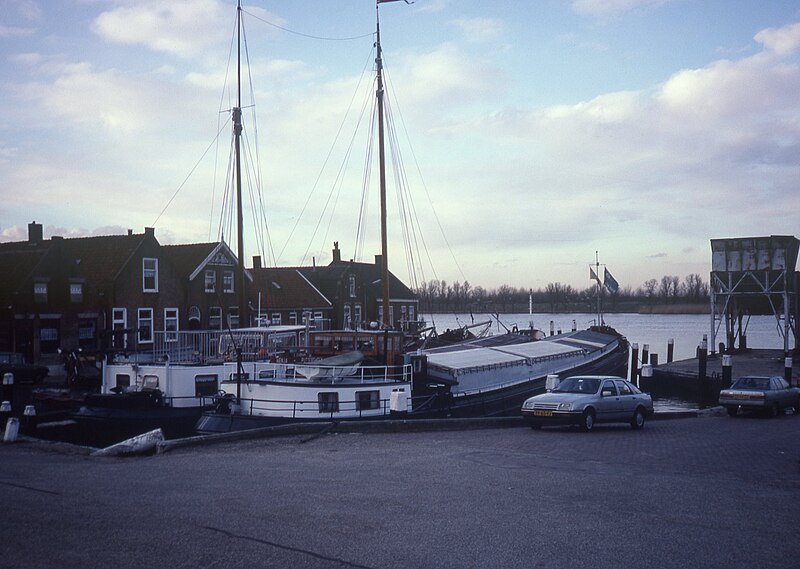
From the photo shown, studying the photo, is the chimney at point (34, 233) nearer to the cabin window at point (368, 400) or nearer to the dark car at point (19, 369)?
the dark car at point (19, 369)

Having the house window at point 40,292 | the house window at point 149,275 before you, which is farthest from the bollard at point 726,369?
the house window at point 40,292

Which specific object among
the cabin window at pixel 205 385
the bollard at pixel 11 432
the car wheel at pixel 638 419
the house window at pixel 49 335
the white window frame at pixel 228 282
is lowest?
the car wheel at pixel 638 419

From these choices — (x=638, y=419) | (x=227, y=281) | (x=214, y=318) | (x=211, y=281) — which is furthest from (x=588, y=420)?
(x=227, y=281)

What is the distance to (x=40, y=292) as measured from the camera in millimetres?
42469

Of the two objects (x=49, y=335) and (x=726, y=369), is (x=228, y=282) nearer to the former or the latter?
(x=49, y=335)

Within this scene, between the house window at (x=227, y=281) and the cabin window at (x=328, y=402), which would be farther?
the house window at (x=227, y=281)

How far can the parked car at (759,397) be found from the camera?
27188mm

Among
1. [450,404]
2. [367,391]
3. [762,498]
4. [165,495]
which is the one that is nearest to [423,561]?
[165,495]

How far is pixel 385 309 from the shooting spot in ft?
111

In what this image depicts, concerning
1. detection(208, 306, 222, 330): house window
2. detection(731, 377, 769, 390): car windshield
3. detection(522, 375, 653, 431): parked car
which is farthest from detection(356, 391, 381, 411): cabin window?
detection(208, 306, 222, 330): house window

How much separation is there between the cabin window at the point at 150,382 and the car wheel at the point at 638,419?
1648 cm

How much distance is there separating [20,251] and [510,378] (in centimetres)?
3178

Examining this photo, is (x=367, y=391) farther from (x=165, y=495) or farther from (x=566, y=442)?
(x=165, y=495)

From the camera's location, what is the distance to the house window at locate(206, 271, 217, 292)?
51688mm
